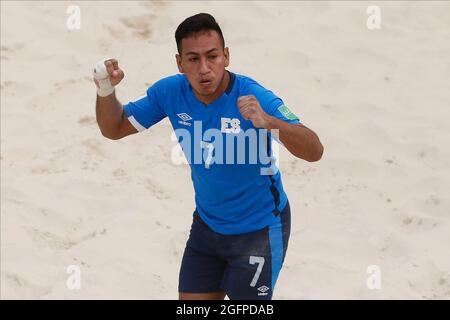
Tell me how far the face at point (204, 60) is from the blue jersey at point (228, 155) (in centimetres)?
10

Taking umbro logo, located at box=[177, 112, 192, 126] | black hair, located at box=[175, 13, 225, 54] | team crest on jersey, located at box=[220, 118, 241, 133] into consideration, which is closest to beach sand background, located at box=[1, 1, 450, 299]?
umbro logo, located at box=[177, 112, 192, 126]

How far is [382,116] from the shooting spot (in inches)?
285

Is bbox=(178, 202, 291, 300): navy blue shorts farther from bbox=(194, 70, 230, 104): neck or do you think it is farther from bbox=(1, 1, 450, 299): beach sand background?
bbox=(1, 1, 450, 299): beach sand background

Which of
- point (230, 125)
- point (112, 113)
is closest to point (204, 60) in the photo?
point (230, 125)

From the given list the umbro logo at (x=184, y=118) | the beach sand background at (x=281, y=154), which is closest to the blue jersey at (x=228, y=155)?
the umbro logo at (x=184, y=118)

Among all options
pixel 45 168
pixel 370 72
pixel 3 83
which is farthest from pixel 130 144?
pixel 370 72

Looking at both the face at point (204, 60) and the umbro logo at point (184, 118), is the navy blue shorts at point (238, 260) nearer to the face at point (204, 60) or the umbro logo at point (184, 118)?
the umbro logo at point (184, 118)

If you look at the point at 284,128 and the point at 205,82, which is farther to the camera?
the point at 205,82

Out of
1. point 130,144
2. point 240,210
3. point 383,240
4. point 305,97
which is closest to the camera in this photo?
point 240,210

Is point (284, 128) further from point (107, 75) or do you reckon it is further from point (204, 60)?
point (107, 75)

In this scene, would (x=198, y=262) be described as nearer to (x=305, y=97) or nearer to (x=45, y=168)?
(x=45, y=168)

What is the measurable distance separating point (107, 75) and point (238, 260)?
0.96 meters

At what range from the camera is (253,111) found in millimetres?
3449

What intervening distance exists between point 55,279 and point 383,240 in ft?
6.94
